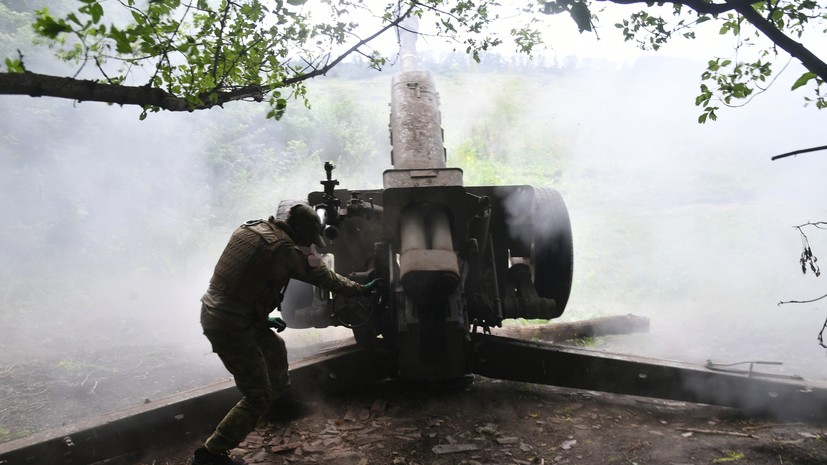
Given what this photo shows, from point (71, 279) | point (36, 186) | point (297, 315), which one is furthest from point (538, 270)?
point (36, 186)

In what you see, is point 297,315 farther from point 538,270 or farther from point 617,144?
point 617,144

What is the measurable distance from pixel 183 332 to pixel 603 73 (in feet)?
69.6

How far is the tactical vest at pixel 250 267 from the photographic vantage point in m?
3.20

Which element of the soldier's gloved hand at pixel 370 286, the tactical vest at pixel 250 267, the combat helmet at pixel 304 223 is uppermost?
the combat helmet at pixel 304 223

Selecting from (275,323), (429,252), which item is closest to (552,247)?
(429,252)

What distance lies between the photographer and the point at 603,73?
23.3 m

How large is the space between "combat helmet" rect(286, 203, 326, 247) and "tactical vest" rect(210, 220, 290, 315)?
0.41 ft

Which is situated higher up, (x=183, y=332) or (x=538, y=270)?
(x=538, y=270)

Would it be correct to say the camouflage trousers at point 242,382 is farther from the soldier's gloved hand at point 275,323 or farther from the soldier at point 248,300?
the soldier's gloved hand at point 275,323

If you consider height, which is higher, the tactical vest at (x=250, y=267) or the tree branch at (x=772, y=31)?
the tree branch at (x=772, y=31)

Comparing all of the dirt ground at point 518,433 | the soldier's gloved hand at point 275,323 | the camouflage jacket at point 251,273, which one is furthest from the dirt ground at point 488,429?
the camouflage jacket at point 251,273

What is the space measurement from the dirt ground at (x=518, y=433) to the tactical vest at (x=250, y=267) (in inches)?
41.7

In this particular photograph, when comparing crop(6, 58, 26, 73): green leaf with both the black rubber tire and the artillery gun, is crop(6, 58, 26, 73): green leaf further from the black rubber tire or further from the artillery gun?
the black rubber tire

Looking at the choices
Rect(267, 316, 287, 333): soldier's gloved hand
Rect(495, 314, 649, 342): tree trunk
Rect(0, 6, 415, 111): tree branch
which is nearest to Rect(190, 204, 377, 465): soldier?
Rect(267, 316, 287, 333): soldier's gloved hand
